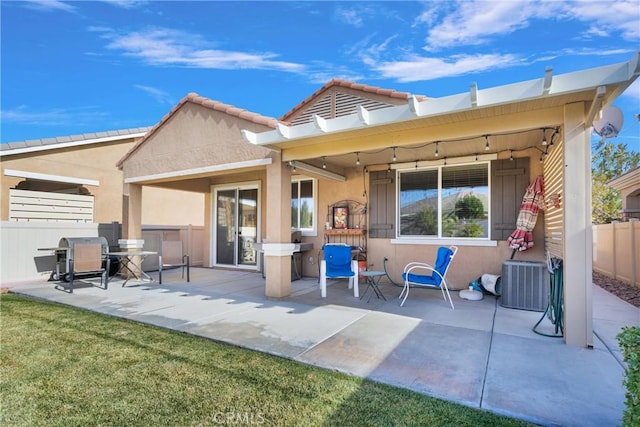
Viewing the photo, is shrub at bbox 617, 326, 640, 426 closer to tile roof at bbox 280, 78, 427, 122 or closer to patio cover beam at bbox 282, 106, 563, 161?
patio cover beam at bbox 282, 106, 563, 161

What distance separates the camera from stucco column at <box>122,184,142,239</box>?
829cm

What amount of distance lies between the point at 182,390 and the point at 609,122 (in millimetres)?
5089

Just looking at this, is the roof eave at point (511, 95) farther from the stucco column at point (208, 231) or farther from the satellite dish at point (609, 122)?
the stucco column at point (208, 231)

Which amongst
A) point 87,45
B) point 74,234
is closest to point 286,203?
point 74,234

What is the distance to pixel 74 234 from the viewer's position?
8.47 meters

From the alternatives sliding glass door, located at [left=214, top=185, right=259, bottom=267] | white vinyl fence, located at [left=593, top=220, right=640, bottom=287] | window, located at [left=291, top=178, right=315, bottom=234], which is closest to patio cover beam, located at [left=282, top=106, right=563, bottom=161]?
window, located at [left=291, top=178, right=315, bottom=234]

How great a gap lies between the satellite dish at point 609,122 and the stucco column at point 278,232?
14.4 feet

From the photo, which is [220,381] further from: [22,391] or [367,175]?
[367,175]

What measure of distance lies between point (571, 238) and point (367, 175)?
4.52 m

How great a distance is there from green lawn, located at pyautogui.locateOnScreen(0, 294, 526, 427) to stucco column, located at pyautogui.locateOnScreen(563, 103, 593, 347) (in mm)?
2064

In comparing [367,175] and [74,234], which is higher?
[367,175]

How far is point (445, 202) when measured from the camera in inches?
272

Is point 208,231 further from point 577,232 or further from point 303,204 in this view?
point 577,232

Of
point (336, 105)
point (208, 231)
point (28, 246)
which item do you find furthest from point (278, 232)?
point (28, 246)
